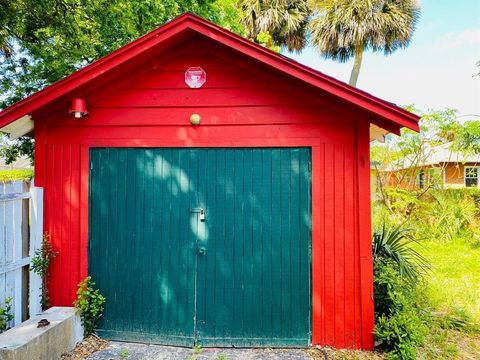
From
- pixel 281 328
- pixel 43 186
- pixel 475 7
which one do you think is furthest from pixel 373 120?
pixel 475 7

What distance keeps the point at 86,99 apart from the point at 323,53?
623 inches

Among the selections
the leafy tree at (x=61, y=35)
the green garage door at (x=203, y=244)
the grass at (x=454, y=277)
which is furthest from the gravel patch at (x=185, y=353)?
the leafy tree at (x=61, y=35)

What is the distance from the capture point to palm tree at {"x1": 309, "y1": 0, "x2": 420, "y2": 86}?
16.4 metres

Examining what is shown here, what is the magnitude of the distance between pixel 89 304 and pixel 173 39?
336cm

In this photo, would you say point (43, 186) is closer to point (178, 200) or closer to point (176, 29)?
point (178, 200)

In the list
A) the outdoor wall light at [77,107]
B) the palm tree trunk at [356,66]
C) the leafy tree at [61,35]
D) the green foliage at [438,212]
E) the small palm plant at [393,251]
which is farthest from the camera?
the palm tree trunk at [356,66]

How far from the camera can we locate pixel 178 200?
13.8 ft

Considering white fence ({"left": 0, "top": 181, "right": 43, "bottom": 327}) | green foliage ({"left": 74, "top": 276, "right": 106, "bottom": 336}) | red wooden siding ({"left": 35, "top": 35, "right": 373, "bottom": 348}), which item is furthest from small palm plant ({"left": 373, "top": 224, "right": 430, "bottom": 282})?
white fence ({"left": 0, "top": 181, "right": 43, "bottom": 327})

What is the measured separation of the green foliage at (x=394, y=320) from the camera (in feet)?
11.7

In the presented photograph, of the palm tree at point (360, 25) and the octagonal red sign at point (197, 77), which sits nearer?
the octagonal red sign at point (197, 77)

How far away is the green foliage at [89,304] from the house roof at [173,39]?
2117mm

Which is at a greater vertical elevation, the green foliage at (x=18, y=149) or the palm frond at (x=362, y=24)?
the palm frond at (x=362, y=24)

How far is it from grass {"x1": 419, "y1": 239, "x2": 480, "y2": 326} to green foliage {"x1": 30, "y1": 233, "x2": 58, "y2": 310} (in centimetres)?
563

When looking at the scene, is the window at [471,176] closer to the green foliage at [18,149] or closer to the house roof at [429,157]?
the house roof at [429,157]
